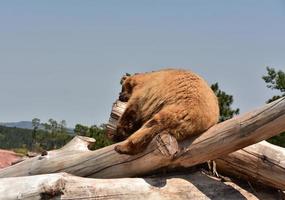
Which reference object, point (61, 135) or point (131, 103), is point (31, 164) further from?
point (61, 135)

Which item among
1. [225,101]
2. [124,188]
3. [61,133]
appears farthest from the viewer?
[61,133]

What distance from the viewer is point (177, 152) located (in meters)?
5.52

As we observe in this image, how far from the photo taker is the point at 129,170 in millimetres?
5801

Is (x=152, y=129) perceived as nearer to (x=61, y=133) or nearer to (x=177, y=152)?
(x=177, y=152)

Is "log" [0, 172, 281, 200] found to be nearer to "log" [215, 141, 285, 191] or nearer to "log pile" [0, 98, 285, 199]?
"log pile" [0, 98, 285, 199]

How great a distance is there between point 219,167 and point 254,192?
450 millimetres

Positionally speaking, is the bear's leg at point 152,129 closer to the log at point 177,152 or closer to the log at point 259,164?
the log at point 177,152

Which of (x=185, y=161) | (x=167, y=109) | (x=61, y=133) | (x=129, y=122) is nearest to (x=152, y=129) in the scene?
(x=167, y=109)

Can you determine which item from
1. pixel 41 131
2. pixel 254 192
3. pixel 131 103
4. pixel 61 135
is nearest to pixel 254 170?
pixel 254 192

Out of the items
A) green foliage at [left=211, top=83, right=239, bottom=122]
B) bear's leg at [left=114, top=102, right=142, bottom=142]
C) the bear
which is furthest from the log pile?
green foliage at [left=211, top=83, right=239, bottom=122]

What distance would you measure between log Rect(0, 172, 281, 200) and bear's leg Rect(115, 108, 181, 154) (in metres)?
0.32

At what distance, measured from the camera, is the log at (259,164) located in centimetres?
548

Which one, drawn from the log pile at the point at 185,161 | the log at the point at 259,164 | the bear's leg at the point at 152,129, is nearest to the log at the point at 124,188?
the log pile at the point at 185,161

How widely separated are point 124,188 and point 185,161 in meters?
0.67
